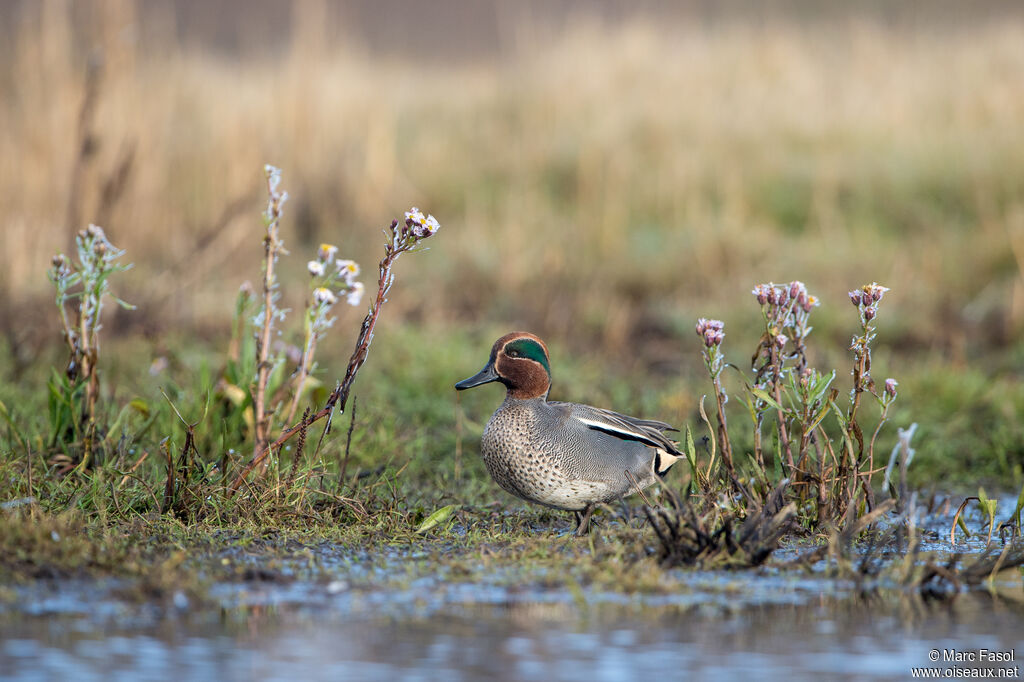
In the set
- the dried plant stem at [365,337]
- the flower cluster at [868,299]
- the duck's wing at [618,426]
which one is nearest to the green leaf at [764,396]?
the flower cluster at [868,299]

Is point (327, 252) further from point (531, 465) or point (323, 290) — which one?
point (531, 465)

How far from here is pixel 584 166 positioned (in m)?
→ 11.5

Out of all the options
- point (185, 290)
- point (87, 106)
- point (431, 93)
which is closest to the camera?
point (87, 106)

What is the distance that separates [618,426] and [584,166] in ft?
24.1

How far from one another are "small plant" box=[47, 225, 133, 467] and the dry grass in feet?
6.82

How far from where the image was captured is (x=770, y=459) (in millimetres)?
5730

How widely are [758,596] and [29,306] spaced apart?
5.45 meters

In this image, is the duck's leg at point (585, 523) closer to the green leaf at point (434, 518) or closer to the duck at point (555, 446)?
the duck at point (555, 446)

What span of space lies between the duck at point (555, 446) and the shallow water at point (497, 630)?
1.89 ft

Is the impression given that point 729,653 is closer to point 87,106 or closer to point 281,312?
point 281,312

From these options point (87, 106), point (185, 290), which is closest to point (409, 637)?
point (87, 106)

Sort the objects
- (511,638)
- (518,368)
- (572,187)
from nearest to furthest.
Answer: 1. (511,638)
2. (518,368)
3. (572,187)

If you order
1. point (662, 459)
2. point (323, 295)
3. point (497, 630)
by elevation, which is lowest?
point (497, 630)

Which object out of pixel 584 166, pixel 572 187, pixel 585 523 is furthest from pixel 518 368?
pixel 572 187
